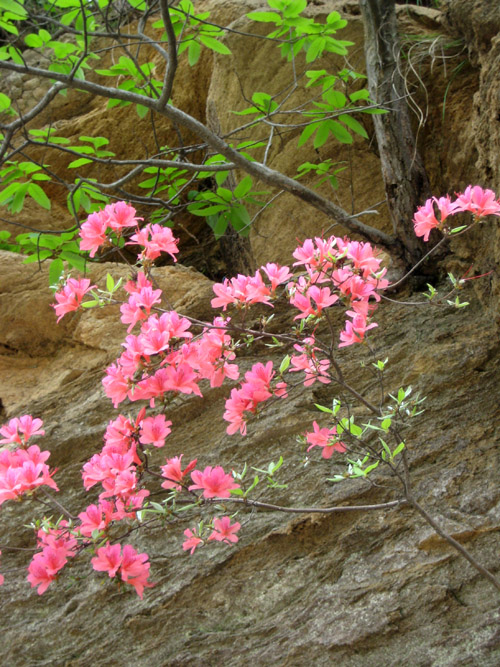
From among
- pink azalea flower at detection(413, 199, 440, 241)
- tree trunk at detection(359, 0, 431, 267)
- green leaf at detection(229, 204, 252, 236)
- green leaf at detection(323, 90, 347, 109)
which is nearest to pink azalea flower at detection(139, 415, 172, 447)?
pink azalea flower at detection(413, 199, 440, 241)

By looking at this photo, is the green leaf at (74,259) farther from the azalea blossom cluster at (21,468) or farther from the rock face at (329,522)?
the azalea blossom cluster at (21,468)

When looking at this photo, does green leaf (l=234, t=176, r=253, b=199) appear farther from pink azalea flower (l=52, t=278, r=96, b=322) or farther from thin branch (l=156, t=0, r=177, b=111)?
pink azalea flower (l=52, t=278, r=96, b=322)

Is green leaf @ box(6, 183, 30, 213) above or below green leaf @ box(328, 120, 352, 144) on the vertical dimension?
above

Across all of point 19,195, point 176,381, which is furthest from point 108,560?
point 19,195

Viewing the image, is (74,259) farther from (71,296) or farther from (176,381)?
(176,381)

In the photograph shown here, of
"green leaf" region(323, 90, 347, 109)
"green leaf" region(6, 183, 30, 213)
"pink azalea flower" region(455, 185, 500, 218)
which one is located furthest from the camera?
"green leaf" region(323, 90, 347, 109)

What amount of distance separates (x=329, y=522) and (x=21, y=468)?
1.12m

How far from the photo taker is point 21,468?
1813 millimetres

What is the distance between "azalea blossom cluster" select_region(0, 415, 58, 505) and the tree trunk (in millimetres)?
1909

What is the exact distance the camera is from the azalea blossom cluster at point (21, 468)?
5.84ft

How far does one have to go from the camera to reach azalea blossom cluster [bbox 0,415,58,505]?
178 centimetres

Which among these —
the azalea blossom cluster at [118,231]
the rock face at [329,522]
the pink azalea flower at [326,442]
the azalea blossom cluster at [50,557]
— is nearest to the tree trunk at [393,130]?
the rock face at [329,522]

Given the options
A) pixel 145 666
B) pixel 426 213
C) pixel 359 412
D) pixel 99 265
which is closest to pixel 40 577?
pixel 145 666

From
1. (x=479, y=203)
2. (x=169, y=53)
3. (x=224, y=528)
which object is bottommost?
(x=224, y=528)
